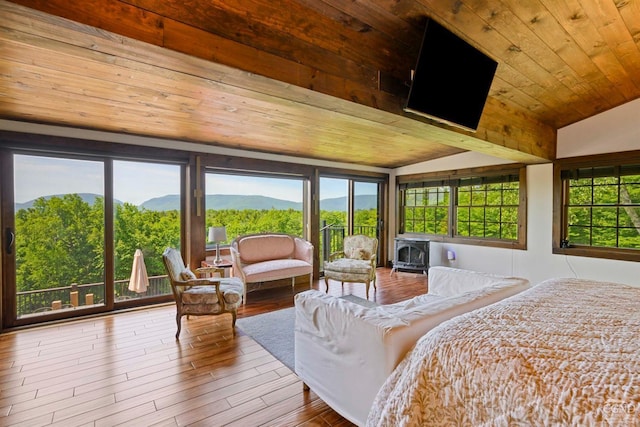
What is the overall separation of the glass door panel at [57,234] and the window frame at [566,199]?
257 inches

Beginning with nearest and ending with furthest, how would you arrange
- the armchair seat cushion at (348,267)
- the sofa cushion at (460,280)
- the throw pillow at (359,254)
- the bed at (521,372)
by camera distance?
the bed at (521,372)
the sofa cushion at (460,280)
the armchair seat cushion at (348,267)
the throw pillow at (359,254)

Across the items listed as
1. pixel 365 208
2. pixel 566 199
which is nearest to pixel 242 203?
pixel 365 208

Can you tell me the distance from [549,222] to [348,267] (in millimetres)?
3244

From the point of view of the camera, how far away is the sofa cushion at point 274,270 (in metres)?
4.18

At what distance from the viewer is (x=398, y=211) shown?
6797 millimetres

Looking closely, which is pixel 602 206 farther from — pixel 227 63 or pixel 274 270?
pixel 227 63

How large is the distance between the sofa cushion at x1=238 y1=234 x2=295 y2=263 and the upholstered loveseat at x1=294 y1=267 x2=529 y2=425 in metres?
2.75

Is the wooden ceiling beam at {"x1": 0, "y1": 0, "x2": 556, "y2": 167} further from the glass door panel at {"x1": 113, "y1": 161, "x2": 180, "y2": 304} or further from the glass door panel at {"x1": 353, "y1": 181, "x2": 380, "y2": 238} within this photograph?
the glass door panel at {"x1": 353, "y1": 181, "x2": 380, "y2": 238}

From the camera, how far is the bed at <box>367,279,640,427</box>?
3.18 feet

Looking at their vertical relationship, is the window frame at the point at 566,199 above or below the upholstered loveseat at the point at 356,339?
above

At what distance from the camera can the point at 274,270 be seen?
14.2 feet

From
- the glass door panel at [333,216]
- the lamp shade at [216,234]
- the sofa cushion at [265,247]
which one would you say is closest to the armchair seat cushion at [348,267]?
the sofa cushion at [265,247]

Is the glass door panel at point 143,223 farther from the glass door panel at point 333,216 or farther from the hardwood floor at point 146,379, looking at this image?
the glass door panel at point 333,216

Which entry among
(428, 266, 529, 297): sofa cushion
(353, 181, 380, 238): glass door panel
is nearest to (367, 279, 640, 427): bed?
(428, 266, 529, 297): sofa cushion
